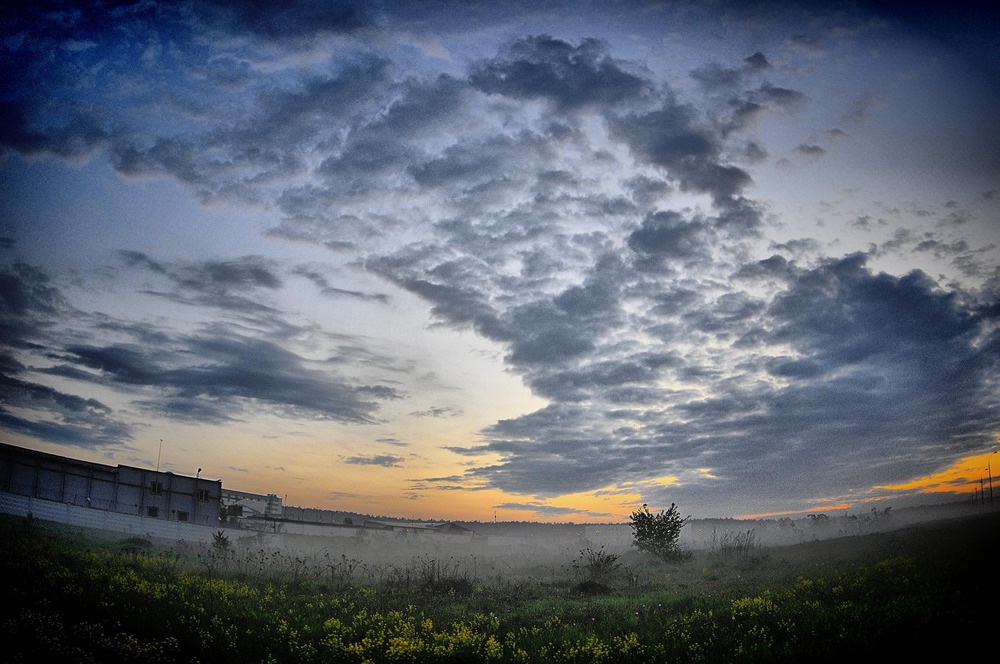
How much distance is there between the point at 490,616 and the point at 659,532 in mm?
22498

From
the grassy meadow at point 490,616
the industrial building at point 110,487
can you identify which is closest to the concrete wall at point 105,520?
the industrial building at point 110,487

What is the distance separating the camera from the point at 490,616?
18453 mm

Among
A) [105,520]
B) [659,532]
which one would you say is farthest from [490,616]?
[105,520]

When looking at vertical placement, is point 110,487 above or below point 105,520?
above

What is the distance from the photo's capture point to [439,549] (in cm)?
6988

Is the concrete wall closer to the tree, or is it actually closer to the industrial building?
the industrial building

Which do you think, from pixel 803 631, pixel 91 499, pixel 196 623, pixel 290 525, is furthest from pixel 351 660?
pixel 290 525

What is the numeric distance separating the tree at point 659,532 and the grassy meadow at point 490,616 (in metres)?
14.2

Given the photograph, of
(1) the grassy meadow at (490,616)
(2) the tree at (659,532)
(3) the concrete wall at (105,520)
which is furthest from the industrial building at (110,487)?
(2) the tree at (659,532)

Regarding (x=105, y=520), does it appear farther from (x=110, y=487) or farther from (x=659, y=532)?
(x=659, y=532)

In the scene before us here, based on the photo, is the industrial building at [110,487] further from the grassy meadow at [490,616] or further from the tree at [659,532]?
the tree at [659,532]

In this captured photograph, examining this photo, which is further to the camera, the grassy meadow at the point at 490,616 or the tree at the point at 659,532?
the tree at the point at 659,532

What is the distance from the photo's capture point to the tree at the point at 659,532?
122ft

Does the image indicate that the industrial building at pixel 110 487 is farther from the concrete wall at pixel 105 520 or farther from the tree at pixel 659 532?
the tree at pixel 659 532
